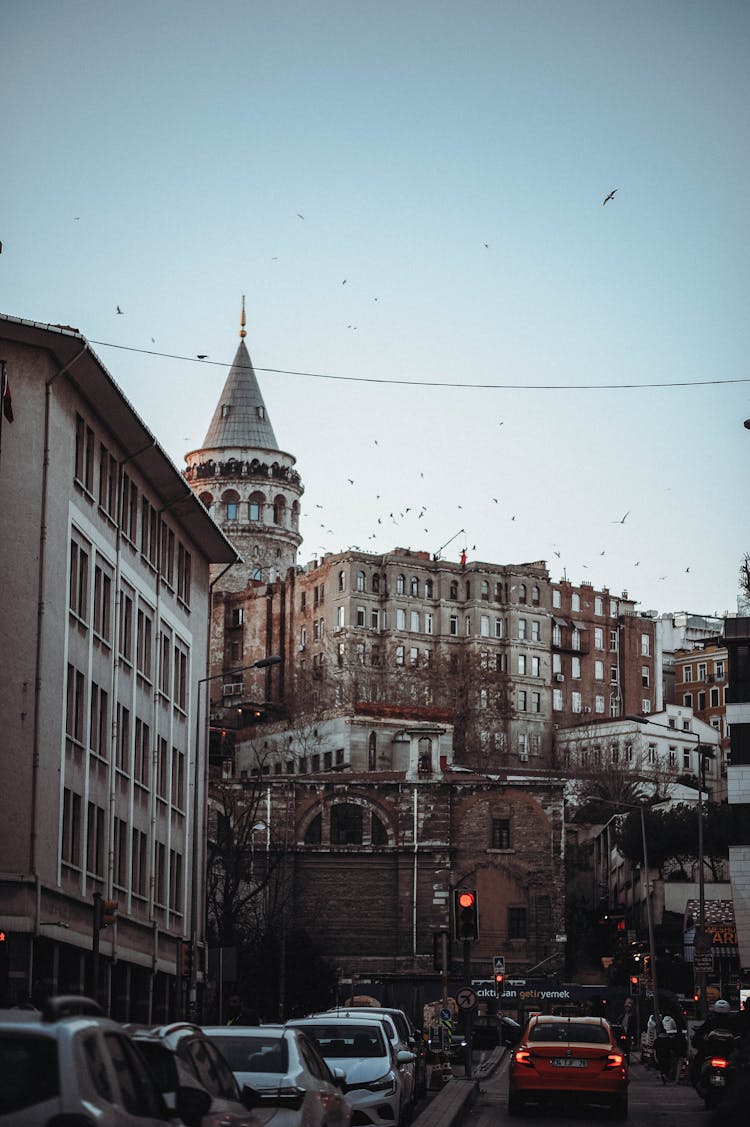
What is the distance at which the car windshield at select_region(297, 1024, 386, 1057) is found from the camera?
73.4 ft

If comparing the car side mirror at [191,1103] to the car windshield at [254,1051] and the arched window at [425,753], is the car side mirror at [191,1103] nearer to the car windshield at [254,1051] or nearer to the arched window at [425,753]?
the car windshield at [254,1051]

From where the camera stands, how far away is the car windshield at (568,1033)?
25.6 meters

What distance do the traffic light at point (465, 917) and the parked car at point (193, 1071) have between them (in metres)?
16.2

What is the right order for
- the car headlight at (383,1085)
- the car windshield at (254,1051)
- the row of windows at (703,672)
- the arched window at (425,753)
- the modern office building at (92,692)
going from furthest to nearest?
1. the row of windows at (703,672)
2. the arched window at (425,753)
3. the modern office building at (92,692)
4. the car headlight at (383,1085)
5. the car windshield at (254,1051)

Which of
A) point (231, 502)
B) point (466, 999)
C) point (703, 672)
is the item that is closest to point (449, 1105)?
point (466, 999)

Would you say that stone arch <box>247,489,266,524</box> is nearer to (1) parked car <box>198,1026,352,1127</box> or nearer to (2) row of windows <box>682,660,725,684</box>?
(2) row of windows <box>682,660,725,684</box>

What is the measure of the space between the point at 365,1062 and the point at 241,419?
156230 mm

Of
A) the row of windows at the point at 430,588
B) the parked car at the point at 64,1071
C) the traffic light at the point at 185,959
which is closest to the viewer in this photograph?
the parked car at the point at 64,1071

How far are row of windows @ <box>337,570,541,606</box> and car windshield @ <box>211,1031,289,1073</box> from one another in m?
136

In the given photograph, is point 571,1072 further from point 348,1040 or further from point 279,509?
point 279,509

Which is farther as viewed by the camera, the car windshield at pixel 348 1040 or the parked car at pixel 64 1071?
the car windshield at pixel 348 1040

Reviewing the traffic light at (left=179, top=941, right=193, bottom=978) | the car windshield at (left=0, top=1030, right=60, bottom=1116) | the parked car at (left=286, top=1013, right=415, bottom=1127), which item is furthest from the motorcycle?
the car windshield at (left=0, top=1030, right=60, bottom=1116)

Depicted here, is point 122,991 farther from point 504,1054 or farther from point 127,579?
point 504,1054

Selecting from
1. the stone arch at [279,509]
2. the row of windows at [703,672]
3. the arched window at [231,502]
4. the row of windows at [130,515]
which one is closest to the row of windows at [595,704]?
the row of windows at [703,672]
